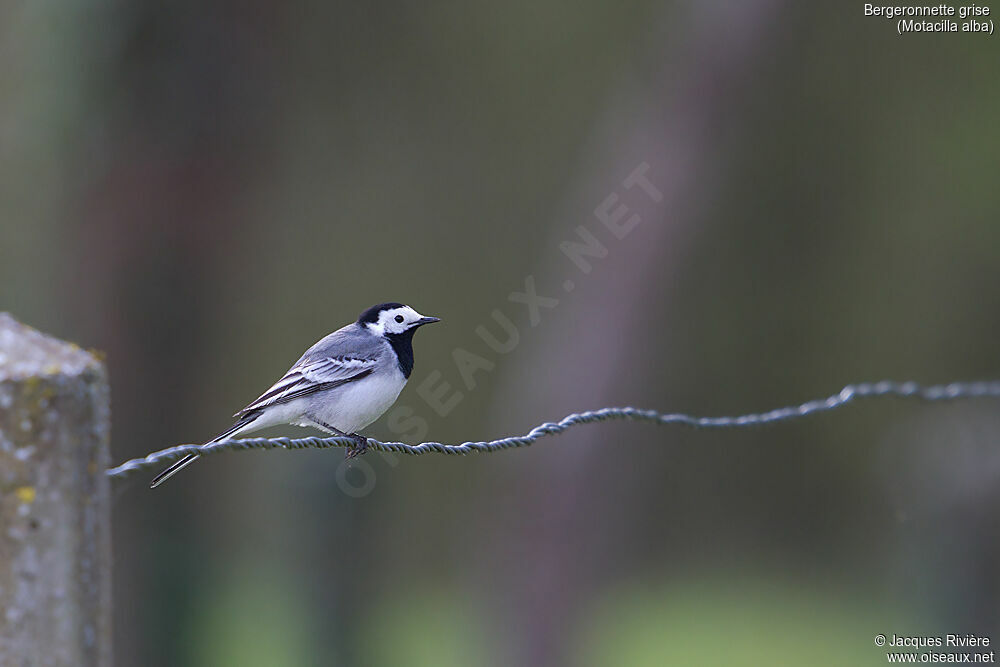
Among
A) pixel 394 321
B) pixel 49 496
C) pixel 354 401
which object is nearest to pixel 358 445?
pixel 354 401

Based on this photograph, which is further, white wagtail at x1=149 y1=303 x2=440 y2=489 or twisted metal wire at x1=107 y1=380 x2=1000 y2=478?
white wagtail at x1=149 y1=303 x2=440 y2=489

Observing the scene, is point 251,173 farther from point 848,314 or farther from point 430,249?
point 848,314

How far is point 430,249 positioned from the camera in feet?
43.0

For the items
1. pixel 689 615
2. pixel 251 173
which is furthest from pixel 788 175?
pixel 251 173

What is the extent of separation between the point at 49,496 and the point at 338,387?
257cm

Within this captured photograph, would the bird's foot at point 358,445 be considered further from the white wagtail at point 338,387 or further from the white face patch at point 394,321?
the white face patch at point 394,321

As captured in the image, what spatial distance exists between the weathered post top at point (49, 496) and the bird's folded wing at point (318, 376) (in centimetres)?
231

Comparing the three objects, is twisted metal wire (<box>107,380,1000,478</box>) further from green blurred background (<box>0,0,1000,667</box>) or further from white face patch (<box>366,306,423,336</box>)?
green blurred background (<box>0,0,1000,667</box>)

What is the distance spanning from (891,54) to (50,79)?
9173mm

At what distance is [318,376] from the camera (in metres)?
4.31

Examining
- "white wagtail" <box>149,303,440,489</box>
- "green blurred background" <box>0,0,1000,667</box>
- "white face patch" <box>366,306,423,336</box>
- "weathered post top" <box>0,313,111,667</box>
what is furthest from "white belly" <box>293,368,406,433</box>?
"weathered post top" <box>0,313,111,667</box>

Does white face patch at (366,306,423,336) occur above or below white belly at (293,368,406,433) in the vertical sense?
above

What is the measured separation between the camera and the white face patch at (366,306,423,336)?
15.2 feet

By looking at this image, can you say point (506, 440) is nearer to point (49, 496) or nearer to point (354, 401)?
point (354, 401)
